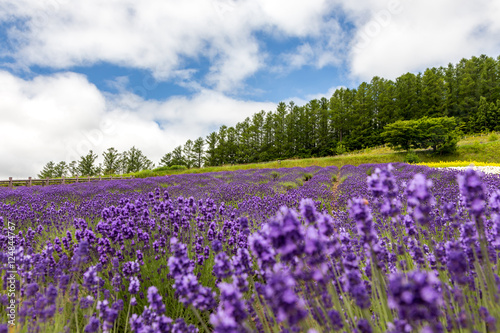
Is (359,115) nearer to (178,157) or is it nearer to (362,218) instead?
(178,157)

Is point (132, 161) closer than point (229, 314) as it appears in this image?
No

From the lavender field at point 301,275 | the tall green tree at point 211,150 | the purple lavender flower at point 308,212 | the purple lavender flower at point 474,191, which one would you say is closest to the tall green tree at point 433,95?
the tall green tree at point 211,150

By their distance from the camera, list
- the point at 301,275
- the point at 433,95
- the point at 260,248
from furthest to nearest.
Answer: the point at 433,95 → the point at 260,248 → the point at 301,275

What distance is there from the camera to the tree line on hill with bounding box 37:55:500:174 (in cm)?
4225

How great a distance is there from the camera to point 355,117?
49125 millimetres

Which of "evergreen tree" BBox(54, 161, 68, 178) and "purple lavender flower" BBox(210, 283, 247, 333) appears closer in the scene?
"purple lavender flower" BBox(210, 283, 247, 333)

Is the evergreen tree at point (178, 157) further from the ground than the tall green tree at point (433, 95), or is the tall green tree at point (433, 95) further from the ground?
the tall green tree at point (433, 95)

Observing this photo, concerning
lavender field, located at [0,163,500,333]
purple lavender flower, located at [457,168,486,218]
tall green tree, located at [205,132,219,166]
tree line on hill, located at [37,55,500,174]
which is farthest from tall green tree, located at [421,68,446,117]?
purple lavender flower, located at [457,168,486,218]

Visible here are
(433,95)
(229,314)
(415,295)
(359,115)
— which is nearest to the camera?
(415,295)

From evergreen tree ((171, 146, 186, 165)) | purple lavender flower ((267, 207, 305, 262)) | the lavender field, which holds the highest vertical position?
evergreen tree ((171, 146, 186, 165))

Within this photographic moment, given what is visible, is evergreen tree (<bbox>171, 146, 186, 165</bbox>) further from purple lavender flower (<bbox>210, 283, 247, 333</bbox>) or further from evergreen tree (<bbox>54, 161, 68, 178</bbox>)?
purple lavender flower (<bbox>210, 283, 247, 333</bbox>)

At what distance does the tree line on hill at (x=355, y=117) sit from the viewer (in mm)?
42250

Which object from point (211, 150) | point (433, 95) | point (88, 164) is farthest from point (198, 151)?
point (433, 95)

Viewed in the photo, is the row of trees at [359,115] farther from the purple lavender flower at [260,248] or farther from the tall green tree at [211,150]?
the purple lavender flower at [260,248]
